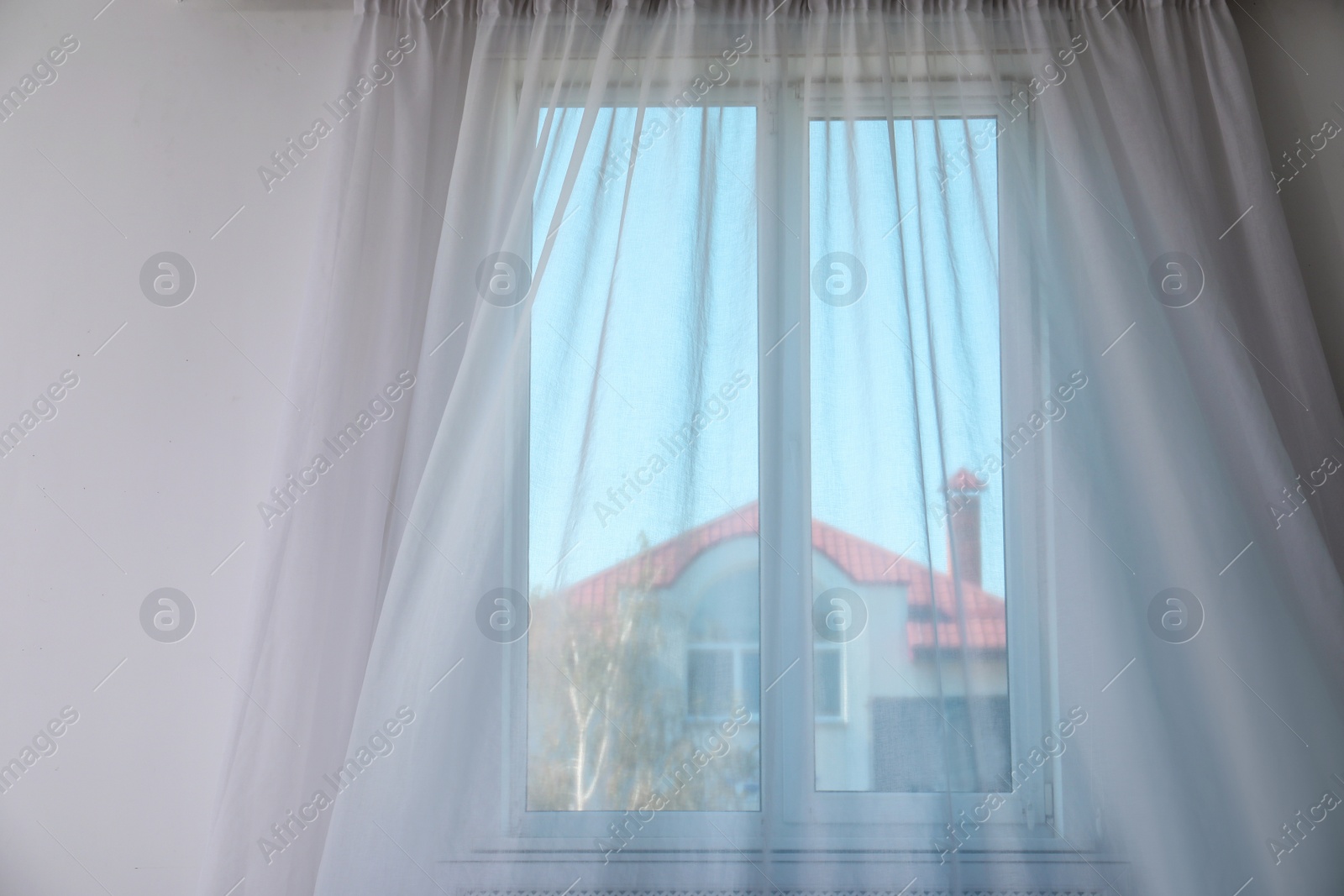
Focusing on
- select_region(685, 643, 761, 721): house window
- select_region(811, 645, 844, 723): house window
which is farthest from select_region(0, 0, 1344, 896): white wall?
select_region(811, 645, 844, 723): house window

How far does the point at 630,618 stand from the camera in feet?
4.94

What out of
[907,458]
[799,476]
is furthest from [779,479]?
[907,458]

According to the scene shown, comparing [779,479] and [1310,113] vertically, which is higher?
[1310,113]

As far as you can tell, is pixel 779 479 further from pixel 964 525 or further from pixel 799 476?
pixel 964 525

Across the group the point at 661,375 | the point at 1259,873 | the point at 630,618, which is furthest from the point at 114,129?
the point at 1259,873

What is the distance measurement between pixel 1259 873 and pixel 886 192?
142 cm

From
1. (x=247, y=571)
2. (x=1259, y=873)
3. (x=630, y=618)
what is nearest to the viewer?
(x=1259, y=873)

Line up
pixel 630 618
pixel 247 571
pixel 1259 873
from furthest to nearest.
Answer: pixel 247 571 < pixel 630 618 < pixel 1259 873

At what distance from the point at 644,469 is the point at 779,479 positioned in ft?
0.86

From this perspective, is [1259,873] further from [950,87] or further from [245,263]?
[245,263]

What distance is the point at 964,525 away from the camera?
1.52 m

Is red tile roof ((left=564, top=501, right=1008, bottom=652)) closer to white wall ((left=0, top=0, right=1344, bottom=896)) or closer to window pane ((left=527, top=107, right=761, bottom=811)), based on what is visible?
window pane ((left=527, top=107, right=761, bottom=811))

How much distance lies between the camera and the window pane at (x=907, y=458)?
1485 millimetres

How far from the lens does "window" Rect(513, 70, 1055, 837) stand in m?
1.48
